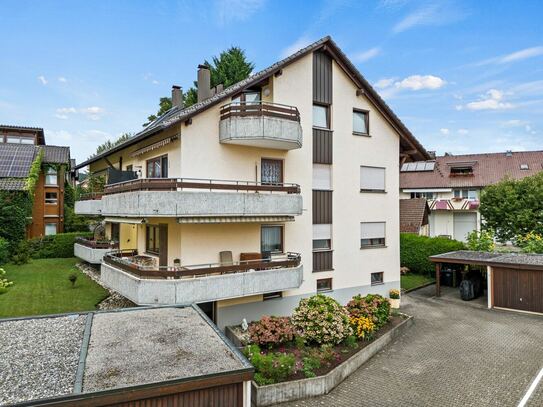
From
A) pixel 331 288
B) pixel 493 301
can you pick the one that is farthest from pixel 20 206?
pixel 493 301

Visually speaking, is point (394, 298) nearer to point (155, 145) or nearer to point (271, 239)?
point (271, 239)

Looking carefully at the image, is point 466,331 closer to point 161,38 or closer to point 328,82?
point 328,82

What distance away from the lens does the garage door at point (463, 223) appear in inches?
1902

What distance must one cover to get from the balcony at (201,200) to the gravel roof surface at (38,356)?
489 cm

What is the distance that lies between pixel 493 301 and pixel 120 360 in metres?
22.4

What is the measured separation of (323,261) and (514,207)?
27.3m

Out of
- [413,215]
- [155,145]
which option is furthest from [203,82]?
[413,215]

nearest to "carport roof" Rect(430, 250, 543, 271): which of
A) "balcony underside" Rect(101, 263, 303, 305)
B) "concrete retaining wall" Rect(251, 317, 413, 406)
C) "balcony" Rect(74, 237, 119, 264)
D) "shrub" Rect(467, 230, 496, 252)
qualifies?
"shrub" Rect(467, 230, 496, 252)

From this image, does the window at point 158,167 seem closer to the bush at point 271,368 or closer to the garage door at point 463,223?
the bush at point 271,368

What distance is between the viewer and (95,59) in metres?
20.9

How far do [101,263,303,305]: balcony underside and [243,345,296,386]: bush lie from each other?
359cm

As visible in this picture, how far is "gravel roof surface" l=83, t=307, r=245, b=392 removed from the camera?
8547 mm

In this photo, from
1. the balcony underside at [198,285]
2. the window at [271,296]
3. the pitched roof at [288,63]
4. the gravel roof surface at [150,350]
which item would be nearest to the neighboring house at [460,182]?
the pitched roof at [288,63]

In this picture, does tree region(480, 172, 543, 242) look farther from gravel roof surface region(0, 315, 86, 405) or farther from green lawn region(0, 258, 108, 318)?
gravel roof surface region(0, 315, 86, 405)
